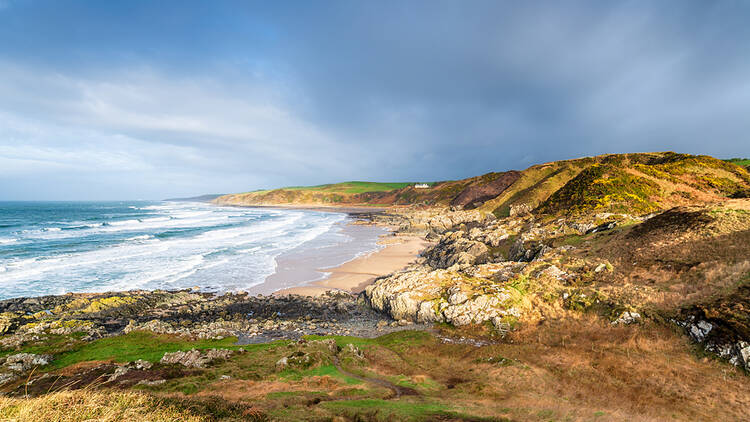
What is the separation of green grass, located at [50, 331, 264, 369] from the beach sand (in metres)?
12.8

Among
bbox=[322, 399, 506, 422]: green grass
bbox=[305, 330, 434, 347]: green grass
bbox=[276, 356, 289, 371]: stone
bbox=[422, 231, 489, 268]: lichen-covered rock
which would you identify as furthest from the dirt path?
bbox=[422, 231, 489, 268]: lichen-covered rock

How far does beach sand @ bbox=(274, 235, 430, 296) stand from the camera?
3386 centimetres

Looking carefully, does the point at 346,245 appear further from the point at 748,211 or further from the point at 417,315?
the point at 748,211

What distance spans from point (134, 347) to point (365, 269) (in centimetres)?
2590

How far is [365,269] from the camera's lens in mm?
40750

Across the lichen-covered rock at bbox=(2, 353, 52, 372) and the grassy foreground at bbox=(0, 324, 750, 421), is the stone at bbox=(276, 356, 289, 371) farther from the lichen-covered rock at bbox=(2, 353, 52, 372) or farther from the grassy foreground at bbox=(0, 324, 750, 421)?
the lichen-covered rock at bbox=(2, 353, 52, 372)

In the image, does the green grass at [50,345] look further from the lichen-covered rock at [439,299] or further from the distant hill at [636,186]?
the distant hill at [636,186]

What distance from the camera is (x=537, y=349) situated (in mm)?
16594

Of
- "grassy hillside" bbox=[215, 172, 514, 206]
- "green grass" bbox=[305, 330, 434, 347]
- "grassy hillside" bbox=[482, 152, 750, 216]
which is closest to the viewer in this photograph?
"green grass" bbox=[305, 330, 434, 347]

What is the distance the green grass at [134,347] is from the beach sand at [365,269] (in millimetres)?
12782

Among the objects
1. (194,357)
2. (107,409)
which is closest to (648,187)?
(194,357)

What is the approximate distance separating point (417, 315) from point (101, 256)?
52.1 m

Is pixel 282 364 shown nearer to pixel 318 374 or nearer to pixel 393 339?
pixel 318 374

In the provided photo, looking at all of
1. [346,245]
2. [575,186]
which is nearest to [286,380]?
[346,245]
